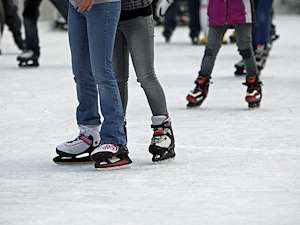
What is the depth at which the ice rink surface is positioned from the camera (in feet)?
17.9

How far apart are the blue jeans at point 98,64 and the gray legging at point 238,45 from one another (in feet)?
8.99

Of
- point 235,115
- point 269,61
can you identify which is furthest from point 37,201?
point 269,61

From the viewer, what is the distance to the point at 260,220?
5.25m

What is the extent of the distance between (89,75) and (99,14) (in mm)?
515

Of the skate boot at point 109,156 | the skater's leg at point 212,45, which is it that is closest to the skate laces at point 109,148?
the skate boot at point 109,156

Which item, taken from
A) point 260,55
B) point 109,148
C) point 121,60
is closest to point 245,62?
point 260,55

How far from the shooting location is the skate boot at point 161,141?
6.95m

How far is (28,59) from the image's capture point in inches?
538

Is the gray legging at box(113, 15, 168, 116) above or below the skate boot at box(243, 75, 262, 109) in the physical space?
above

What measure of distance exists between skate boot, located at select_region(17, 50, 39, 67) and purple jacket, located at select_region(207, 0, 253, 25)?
180 inches

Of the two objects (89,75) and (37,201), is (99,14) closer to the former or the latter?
(89,75)

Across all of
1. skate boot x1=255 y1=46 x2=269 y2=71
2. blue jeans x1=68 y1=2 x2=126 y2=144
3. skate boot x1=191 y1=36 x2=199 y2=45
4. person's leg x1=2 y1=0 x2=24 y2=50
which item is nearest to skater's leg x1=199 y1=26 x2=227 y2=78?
skate boot x1=255 y1=46 x2=269 y2=71

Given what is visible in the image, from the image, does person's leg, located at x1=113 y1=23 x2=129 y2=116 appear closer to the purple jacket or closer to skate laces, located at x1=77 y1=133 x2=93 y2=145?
skate laces, located at x1=77 y1=133 x2=93 y2=145

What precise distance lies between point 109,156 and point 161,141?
44cm
